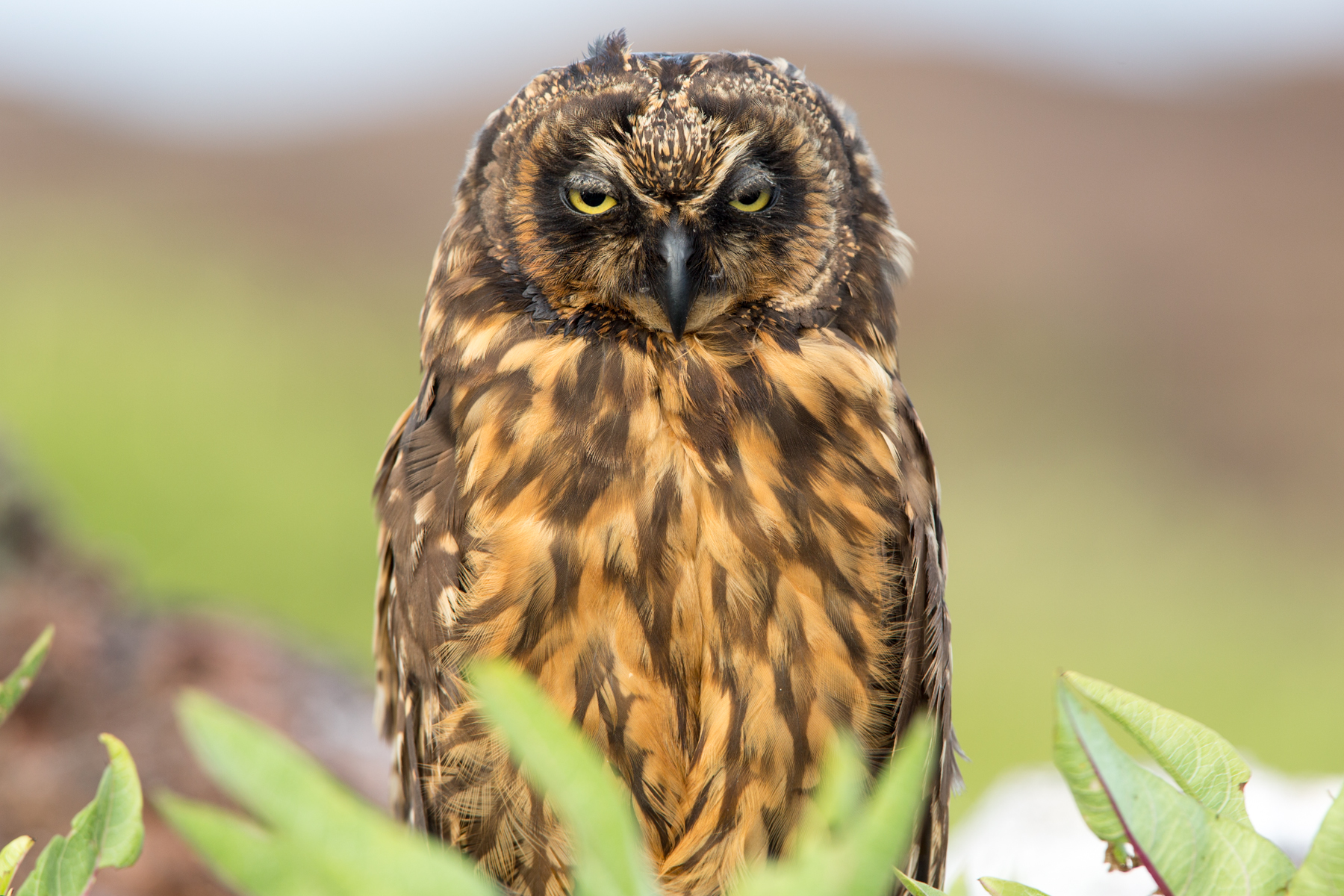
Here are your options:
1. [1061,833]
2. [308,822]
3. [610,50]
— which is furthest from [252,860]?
[1061,833]

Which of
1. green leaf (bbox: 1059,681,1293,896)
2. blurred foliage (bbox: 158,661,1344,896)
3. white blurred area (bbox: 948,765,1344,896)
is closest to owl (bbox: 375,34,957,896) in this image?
green leaf (bbox: 1059,681,1293,896)

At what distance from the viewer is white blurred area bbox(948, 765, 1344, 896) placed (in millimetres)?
2709

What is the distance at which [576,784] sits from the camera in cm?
51

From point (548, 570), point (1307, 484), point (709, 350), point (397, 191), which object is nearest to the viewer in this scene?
point (548, 570)

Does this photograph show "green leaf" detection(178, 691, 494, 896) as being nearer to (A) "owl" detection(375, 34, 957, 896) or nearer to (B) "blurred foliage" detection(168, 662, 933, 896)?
(B) "blurred foliage" detection(168, 662, 933, 896)

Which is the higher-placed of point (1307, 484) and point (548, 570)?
point (1307, 484)

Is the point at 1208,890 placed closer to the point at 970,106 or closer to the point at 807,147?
the point at 807,147

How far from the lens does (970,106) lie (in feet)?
45.4

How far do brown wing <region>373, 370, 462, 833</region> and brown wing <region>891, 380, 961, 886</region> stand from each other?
682mm

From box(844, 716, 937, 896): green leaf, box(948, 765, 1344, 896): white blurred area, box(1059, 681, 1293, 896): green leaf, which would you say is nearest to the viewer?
box(844, 716, 937, 896): green leaf

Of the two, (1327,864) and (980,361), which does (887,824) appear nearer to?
(1327,864)

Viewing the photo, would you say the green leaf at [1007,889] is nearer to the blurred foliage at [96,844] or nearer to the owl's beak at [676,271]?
the blurred foliage at [96,844]

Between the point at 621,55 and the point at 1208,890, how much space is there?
1.38 meters

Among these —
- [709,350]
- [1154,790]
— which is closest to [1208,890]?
[1154,790]
